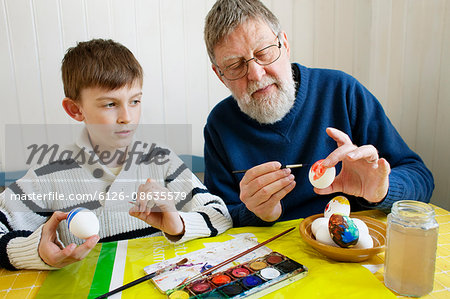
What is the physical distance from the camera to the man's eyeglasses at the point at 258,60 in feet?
4.15

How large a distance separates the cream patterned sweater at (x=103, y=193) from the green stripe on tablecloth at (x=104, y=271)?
23cm

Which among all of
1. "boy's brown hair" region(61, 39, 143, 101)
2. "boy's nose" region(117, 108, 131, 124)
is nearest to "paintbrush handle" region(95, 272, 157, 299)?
"boy's nose" region(117, 108, 131, 124)

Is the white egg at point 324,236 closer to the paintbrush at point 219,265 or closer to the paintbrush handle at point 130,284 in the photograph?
the paintbrush at point 219,265

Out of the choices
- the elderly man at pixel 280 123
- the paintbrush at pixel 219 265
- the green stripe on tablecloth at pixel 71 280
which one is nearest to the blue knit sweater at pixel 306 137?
the elderly man at pixel 280 123

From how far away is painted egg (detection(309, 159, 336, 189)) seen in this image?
944 millimetres

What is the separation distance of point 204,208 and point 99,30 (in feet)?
4.12

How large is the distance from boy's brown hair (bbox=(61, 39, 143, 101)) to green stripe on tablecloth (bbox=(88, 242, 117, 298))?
57 centimetres

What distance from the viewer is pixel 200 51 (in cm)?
202

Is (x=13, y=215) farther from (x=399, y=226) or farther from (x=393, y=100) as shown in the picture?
(x=393, y=100)

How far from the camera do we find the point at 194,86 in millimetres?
2051

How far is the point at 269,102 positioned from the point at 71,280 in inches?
34.8

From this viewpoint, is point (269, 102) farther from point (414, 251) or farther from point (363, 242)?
point (414, 251)

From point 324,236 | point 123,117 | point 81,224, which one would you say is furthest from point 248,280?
point 123,117

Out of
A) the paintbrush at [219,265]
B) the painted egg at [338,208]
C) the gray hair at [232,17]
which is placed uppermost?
the gray hair at [232,17]
